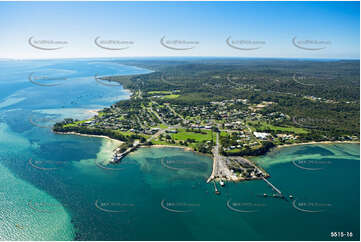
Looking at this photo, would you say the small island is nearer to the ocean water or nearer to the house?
the house

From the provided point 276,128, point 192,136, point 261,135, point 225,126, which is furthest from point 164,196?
point 276,128

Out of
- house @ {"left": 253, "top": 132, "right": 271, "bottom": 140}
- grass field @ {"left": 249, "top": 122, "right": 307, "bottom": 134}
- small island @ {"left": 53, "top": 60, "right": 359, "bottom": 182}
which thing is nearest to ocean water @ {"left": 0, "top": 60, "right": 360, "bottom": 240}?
small island @ {"left": 53, "top": 60, "right": 359, "bottom": 182}

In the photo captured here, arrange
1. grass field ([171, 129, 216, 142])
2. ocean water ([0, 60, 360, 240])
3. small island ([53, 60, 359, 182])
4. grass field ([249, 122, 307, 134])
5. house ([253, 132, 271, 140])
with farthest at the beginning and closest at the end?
grass field ([249, 122, 307, 134])
grass field ([171, 129, 216, 142])
house ([253, 132, 271, 140])
small island ([53, 60, 359, 182])
ocean water ([0, 60, 360, 240])

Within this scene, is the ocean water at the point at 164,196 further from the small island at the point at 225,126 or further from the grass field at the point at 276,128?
the grass field at the point at 276,128

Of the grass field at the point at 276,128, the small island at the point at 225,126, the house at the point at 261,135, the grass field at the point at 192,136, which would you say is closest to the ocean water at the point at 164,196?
the small island at the point at 225,126

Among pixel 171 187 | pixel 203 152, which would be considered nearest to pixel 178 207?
pixel 171 187

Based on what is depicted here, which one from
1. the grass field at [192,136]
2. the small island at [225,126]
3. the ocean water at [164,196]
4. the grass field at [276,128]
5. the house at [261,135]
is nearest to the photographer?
the ocean water at [164,196]
